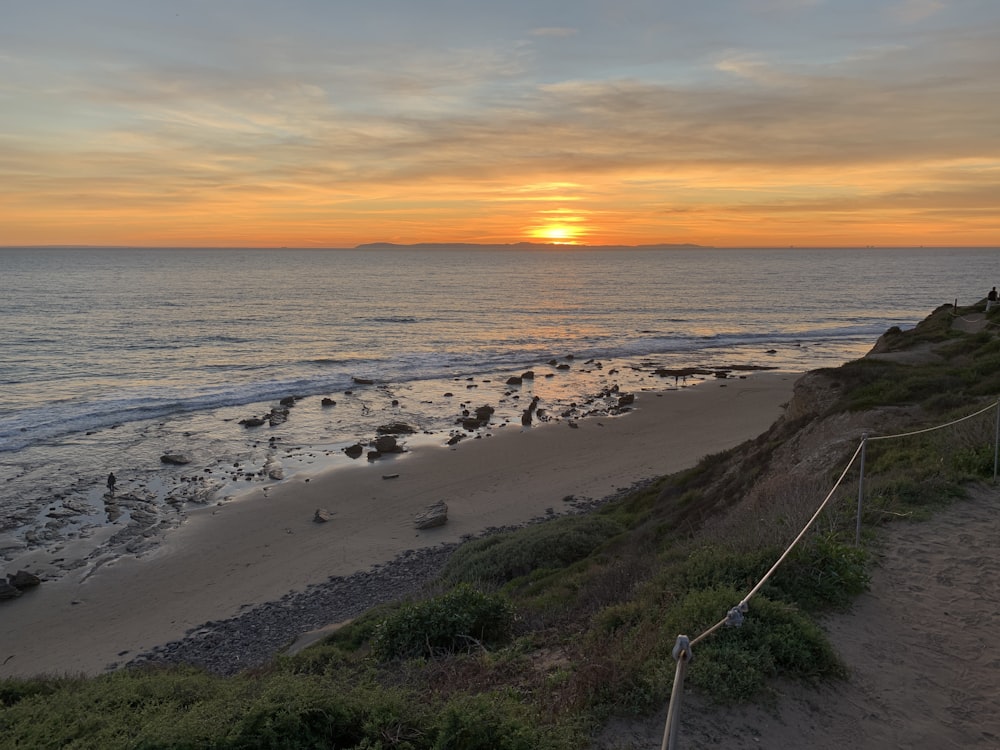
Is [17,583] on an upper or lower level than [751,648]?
lower

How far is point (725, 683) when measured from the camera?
5445 millimetres

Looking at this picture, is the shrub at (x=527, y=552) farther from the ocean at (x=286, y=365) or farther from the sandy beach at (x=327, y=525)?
the ocean at (x=286, y=365)

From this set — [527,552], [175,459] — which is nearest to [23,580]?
[175,459]

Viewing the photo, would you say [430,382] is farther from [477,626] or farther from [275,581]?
[477,626]

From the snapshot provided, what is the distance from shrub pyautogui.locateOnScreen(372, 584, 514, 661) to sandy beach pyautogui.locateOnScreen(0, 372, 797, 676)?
7.28 meters

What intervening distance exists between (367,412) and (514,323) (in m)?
34.8

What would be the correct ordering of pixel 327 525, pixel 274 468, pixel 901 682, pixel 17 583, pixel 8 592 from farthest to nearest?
pixel 274 468 → pixel 327 525 → pixel 17 583 → pixel 8 592 → pixel 901 682

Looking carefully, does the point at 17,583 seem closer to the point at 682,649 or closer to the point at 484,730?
the point at 484,730

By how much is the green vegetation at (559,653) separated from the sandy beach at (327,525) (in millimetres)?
4975

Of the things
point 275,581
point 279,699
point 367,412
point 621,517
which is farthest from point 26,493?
point 279,699

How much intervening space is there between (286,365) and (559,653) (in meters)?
38.4

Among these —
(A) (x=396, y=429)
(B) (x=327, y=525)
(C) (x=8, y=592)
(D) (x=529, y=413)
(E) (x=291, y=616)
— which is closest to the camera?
(E) (x=291, y=616)

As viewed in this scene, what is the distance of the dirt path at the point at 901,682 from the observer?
509 centimetres

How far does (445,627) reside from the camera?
27.7ft
